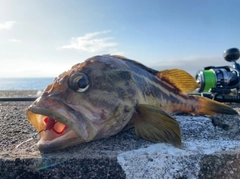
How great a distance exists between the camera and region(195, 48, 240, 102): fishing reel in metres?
3.87

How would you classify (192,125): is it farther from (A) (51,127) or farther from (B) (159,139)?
(A) (51,127)

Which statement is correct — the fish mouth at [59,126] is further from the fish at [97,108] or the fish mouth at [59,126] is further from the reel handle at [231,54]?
the reel handle at [231,54]

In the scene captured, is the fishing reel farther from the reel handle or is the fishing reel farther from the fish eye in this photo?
the fish eye

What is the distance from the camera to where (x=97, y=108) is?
1691mm

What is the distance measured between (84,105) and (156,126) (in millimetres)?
559

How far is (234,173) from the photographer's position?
1497 mm

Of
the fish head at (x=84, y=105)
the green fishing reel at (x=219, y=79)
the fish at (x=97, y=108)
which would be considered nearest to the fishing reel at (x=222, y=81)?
the green fishing reel at (x=219, y=79)

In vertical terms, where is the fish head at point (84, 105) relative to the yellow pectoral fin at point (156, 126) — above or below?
above

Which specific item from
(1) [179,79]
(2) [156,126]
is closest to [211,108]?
(1) [179,79]

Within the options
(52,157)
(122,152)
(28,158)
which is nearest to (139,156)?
(122,152)

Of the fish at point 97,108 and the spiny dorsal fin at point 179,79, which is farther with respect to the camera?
the spiny dorsal fin at point 179,79

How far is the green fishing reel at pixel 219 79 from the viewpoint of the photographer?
3.86 m

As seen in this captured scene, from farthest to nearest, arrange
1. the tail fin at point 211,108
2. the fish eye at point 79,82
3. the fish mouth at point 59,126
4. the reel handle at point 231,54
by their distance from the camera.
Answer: the reel handle at point 231,54 < the tail fin at point 211,108 < the fish eye at point 79,82 < the fish mouth at point 59,126

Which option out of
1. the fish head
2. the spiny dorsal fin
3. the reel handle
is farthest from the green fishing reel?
the fish head
